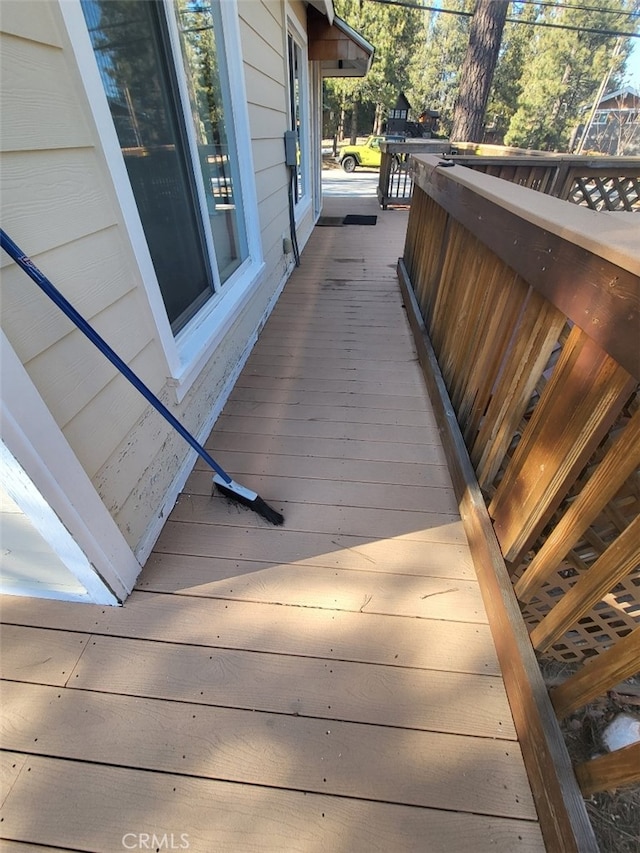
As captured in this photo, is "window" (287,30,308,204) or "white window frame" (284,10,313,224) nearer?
"white window frame" (284,10,313,224)

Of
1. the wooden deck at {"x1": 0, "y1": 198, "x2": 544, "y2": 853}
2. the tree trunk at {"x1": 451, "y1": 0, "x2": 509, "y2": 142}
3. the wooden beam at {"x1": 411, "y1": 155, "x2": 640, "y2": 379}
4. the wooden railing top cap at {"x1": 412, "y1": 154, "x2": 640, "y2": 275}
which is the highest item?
the tree trunk at {"x1": 451, "y1": 0, "x2": 509, "y2": 142}

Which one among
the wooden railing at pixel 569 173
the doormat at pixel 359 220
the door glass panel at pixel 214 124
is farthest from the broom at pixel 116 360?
the doormat at pixel 359 220

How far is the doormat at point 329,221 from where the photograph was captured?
6.05 meters

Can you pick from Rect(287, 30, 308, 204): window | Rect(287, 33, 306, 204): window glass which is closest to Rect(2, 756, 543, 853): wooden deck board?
Rect(287, 30, 308, 204): window

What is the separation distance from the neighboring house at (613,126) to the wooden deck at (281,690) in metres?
29.9

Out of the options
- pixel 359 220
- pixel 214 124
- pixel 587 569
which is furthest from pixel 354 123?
pixel 587 569

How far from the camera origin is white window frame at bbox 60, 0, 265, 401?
102cm

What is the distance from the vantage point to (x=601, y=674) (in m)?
0.81

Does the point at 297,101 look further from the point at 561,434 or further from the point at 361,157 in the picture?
the point at 361,157

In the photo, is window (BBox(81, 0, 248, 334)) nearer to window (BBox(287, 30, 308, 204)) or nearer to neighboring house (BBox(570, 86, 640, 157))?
window (BBox(287, 30, 308, 204))

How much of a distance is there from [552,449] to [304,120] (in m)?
5.49

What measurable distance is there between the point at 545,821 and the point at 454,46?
3505cm

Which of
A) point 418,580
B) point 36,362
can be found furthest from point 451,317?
point 36,362

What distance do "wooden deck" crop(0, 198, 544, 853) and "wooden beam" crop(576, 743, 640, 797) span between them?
186mm
